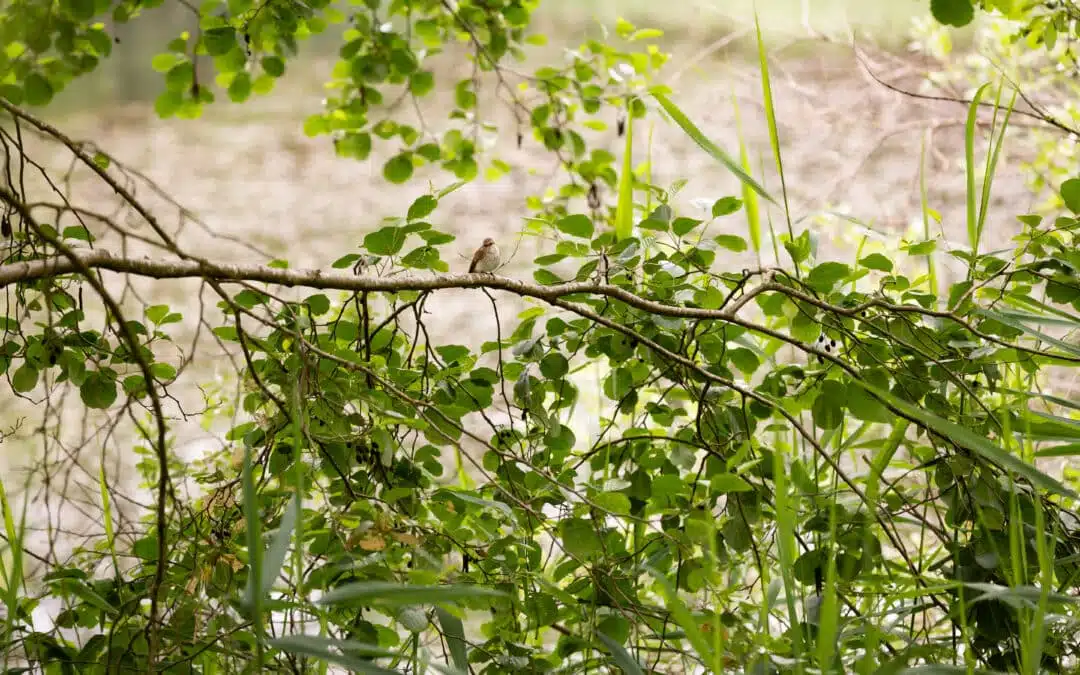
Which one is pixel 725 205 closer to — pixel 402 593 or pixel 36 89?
pixel 402 593

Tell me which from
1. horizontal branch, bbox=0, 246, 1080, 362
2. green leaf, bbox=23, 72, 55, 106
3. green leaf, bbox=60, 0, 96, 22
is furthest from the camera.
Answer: green leaf, bbox=23, 72, 55, 106

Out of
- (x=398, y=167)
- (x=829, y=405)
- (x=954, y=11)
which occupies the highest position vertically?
(x=398, y=167)

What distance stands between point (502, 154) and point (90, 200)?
167 cm

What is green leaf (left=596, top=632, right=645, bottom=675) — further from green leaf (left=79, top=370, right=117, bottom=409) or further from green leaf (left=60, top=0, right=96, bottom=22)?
green leaf (left=60, top=0, right=96, bottom=22)

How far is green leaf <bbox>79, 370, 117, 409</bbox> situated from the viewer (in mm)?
820

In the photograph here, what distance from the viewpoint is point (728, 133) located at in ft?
13.3

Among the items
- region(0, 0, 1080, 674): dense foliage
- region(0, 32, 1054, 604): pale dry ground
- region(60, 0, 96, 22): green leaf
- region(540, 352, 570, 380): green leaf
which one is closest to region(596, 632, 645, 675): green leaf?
region(0, 0, 1080, 674): dense foliage

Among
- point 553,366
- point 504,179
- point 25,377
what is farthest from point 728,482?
point 504,179

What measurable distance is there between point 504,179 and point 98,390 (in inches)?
124

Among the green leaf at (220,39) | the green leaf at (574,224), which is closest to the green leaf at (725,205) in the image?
the green leaf at (574,224)

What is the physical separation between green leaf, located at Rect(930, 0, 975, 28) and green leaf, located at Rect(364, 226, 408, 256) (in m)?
0.48

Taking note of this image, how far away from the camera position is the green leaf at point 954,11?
75cm

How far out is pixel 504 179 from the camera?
3.88 m

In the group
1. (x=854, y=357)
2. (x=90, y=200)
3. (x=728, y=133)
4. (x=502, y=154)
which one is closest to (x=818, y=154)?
(x=728, y=133)
